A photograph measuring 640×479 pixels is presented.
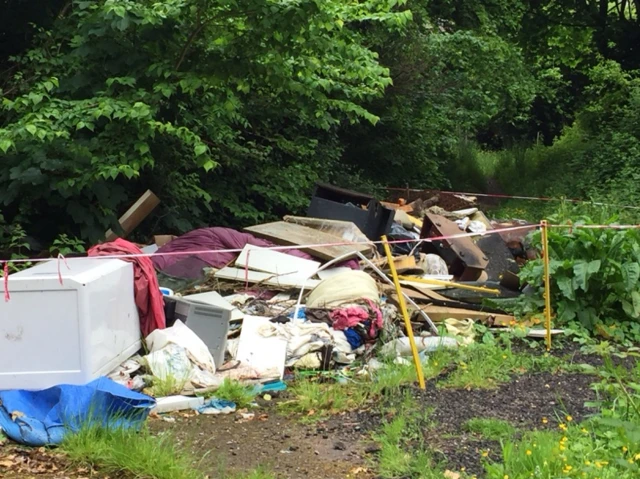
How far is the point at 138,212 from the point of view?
9023mm

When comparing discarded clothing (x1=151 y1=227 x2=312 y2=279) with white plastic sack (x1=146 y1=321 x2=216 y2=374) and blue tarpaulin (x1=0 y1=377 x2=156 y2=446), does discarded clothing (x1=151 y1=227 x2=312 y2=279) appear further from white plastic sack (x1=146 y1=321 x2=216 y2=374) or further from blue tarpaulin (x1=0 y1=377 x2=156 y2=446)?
blue tarpaulin (x1=0 y1=377 x2=156 y2=446)

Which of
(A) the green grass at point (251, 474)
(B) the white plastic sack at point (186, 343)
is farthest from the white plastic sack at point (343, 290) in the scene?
(A) the green grass at point (251, 474)

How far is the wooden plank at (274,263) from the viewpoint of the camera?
293 inches

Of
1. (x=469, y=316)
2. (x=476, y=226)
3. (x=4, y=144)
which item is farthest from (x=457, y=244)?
(x=4, y=144)

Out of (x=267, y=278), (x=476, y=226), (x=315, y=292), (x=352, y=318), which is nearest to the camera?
(x=352, y=318)

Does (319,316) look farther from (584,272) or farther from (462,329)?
(584,272)

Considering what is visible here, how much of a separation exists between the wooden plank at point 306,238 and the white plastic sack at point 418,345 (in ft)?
6.61

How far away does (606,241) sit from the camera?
6492mm

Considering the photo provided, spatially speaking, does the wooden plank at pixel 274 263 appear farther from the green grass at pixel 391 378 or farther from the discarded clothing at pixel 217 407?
the discarded clothing at pixel 217 407

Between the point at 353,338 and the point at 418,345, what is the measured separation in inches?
21.0

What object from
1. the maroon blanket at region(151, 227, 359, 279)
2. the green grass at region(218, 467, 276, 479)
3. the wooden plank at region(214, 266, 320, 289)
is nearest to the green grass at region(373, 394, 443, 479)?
the green grass at region(218, 467, 276, 479)

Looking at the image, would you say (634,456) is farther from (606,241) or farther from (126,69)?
(126,69)

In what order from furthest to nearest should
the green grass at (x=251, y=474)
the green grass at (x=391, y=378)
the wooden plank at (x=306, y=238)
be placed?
the wooden plank at (x=306, y=238) → the green grass at (x=391, y=378) → the green grass at (x=251, y=474)

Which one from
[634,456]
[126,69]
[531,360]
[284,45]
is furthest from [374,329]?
[126,69]
